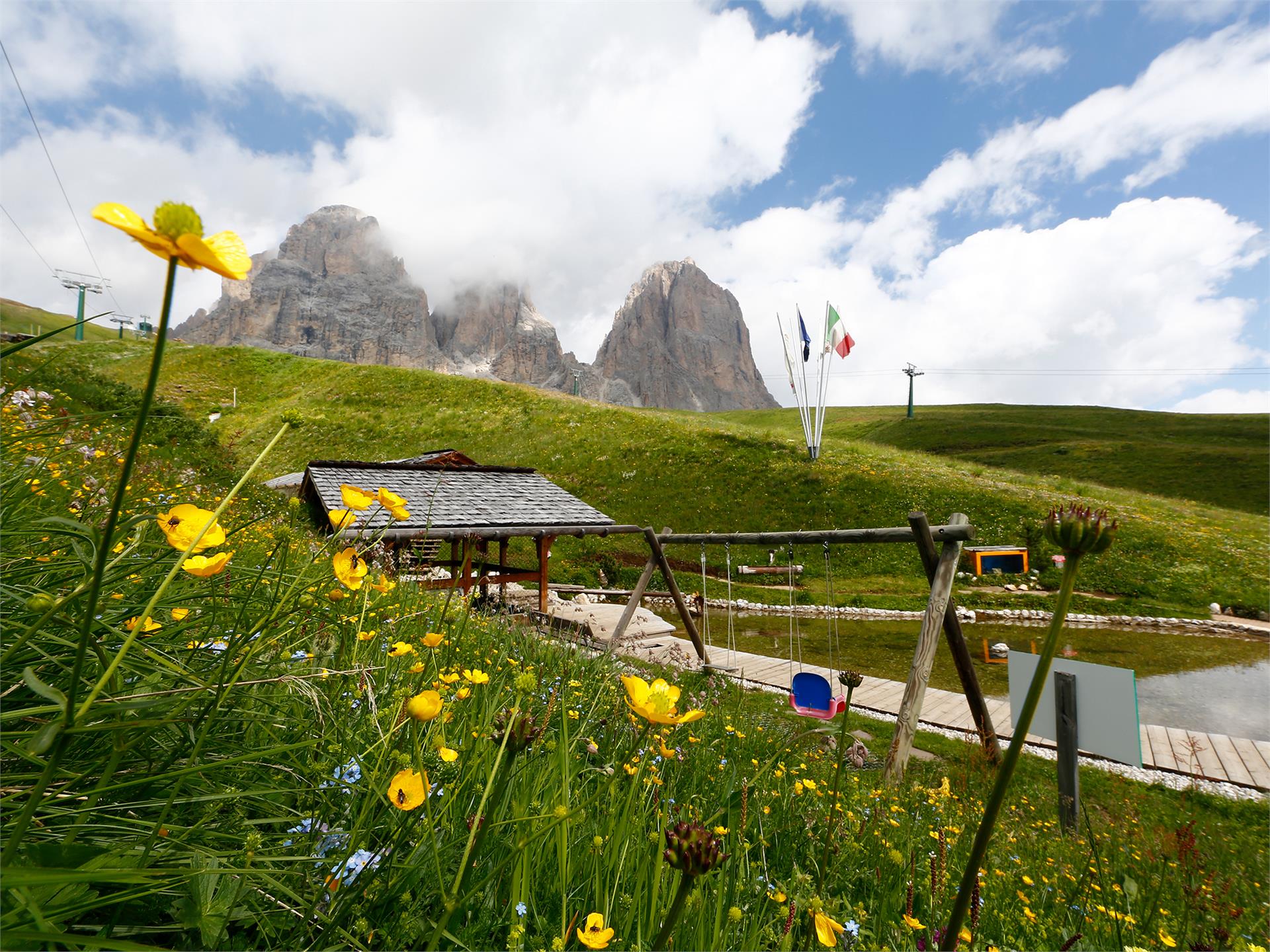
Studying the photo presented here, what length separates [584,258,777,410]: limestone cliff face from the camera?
137500 mm

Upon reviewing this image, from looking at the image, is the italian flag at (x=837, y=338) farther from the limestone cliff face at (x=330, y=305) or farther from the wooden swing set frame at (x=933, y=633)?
the limestone cliff face at (x=330, y=305)

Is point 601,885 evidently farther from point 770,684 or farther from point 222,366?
point 222,366

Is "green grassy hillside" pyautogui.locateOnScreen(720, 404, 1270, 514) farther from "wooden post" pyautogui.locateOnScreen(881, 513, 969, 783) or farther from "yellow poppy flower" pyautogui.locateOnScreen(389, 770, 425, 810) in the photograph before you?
"yellow poppy flower" pyautogui.locateOnScreen(389, 770, 425, 810)

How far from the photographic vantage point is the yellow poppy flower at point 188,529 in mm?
895

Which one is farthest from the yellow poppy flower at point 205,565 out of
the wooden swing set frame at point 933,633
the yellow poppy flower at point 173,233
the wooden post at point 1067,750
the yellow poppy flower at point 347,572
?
the wooden post at point 1067,750

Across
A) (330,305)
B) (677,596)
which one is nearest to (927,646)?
(677,596)

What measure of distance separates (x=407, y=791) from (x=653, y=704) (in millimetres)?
436

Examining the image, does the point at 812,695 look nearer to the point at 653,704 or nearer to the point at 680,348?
the point at 653,704

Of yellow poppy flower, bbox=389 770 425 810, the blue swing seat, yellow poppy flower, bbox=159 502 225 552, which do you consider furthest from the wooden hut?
yellow poppy flower, bbox=389 770 425 810

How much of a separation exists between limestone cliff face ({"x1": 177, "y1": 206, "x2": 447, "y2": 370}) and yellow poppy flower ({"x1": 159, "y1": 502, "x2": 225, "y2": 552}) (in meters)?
132

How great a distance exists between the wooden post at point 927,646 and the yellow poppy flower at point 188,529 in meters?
5.14

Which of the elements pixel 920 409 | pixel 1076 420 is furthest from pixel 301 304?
pixel 1076 420

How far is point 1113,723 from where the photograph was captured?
4281 millimetres

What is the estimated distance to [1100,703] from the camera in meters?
4.34
